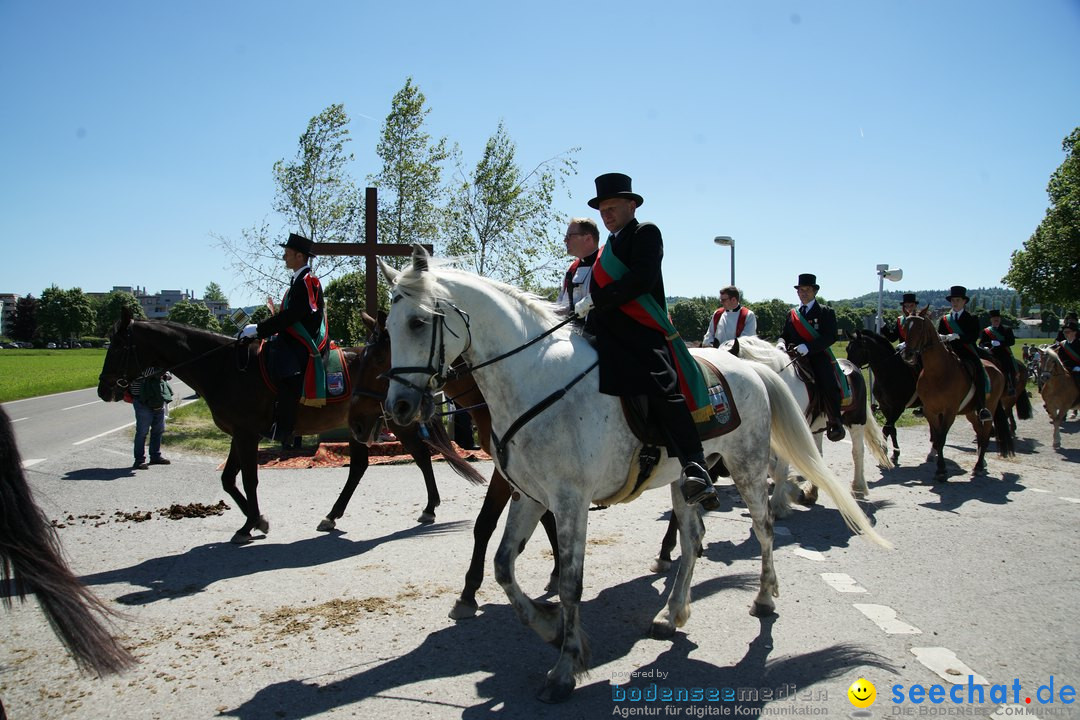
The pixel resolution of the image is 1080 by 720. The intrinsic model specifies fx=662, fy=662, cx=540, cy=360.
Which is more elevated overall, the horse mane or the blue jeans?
the horse mane

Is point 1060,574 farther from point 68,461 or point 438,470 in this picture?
point 68,461

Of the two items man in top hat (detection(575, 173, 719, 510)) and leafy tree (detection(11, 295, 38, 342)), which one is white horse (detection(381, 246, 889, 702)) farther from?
leafy tree (detection(11, 295, 38, 342))

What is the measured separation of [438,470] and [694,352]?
22.6 feet

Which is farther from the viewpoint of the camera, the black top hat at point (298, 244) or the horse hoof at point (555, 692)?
the black top hat at point (298, 244)

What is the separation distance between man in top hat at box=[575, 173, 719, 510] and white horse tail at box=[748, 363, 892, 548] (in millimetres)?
1390

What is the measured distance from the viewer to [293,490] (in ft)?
31.9

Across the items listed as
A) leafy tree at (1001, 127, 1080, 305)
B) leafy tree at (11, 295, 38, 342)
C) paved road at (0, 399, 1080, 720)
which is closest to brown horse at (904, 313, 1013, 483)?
paved road at (0, 399, 1080, 720)

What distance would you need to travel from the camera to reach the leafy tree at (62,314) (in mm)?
100750

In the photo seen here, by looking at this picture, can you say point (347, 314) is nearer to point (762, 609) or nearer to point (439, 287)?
point (439, 287)

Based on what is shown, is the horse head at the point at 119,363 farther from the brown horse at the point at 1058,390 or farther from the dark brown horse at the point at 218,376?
the brown horse at the point at 1058,390

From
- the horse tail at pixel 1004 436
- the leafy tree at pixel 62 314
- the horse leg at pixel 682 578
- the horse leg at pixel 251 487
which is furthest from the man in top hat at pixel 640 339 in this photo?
the leafy tree at pixel 62 314

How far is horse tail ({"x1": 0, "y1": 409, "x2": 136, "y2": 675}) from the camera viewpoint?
303 cm

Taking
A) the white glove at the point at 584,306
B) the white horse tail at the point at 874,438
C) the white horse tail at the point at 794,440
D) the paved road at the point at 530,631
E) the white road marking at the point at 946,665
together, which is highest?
the white glove at the point at 584,306

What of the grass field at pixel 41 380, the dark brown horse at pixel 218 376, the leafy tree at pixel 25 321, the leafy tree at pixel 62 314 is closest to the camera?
the dark brown horse at pixel 218 376
